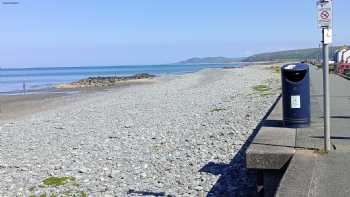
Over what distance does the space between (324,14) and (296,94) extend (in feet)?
7.36

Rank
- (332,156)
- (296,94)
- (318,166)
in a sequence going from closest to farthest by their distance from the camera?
(318,166)
(332,156)
(296,94)

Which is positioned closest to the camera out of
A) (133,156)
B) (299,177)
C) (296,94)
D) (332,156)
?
(299,177)

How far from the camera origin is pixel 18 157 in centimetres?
1337

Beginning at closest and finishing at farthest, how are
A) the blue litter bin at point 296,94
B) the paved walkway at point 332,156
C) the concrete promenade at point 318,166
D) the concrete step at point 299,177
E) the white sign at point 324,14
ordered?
1. the concrete step at point 299,177
2. the concrete promenade at point 318,166
3. the paved walkway at point 332,156
4. the white sign at point 324,14
5. the blue litter bin at point 296,94

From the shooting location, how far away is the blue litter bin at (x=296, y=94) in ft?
29.9

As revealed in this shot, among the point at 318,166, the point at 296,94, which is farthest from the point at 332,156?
the point at 296,94

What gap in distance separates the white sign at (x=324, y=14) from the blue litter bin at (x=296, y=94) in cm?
193

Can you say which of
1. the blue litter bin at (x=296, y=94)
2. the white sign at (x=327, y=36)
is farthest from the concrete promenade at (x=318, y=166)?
the white sign at (x=327, y=36)

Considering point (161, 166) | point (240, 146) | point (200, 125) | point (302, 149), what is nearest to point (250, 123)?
point (200, 125)

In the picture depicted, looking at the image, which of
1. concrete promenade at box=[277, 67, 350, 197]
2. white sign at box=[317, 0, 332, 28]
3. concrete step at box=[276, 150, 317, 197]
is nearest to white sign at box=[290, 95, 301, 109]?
concrete promenade at box=[277, 67, 350, 197]

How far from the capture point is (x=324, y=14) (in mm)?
7133

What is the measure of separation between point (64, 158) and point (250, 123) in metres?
5.59

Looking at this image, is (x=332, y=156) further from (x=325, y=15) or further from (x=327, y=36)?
(x=325, y=15)

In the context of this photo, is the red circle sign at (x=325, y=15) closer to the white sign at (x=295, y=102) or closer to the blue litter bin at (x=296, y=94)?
the blue litter bin at (x=296, y=94)
